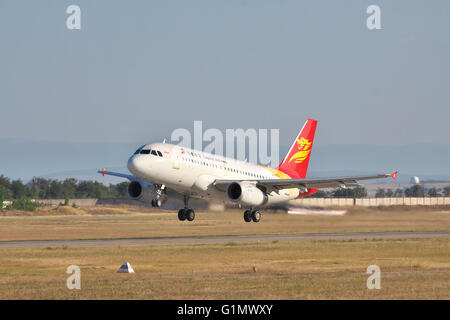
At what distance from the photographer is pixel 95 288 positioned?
42.2 metres

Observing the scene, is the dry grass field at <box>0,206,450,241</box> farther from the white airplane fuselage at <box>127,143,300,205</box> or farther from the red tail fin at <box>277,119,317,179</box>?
the white airplane fuselage at <box>127,143,300,205</box>

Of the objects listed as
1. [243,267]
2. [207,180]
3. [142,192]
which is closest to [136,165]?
[142,192]

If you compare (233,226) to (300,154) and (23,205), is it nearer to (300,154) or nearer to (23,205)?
(300,154)

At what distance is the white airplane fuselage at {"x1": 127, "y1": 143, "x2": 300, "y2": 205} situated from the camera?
2207 inches

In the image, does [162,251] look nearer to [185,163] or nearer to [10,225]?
[185,163]

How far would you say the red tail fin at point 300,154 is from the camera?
7550 centimetres

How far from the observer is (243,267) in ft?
176

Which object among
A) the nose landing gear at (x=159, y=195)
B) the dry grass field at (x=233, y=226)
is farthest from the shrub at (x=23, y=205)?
the nose landing gear at (x=159, y=195)

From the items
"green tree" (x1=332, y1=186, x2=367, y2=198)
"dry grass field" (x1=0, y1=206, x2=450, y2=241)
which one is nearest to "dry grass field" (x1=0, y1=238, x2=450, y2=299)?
"dry grass field" (x1=0, y1=206, x2=450, y2=241)

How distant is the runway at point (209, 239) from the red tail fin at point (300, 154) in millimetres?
6979

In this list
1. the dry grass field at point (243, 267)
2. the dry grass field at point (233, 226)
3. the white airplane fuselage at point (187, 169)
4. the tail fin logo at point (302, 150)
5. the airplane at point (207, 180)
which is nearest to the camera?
the dry grass field at point (243, 267)

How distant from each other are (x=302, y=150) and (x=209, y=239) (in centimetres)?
1294

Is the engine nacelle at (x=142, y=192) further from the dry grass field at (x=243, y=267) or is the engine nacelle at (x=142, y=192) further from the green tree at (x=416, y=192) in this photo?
the green tree at (x=416, y=192)
